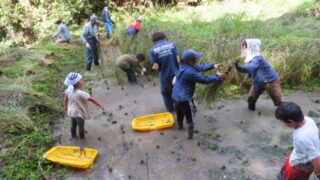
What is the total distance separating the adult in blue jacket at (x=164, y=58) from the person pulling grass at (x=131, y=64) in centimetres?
216

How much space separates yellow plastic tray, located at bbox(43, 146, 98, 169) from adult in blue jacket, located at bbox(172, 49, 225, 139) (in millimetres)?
1462

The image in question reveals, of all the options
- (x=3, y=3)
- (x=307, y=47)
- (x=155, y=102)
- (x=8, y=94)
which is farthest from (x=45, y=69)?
(x=3, y=3)

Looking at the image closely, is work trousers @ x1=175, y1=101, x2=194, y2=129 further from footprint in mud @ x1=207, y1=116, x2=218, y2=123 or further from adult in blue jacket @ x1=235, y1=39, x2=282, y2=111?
adult in blue jacket @ x1=235, y1=39, x2=282, y2=111

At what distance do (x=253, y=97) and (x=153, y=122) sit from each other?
180 cm

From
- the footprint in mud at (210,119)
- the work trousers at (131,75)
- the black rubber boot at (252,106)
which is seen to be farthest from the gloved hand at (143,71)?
the black rubber boot at (252,106)

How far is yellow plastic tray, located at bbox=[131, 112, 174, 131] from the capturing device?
5918 mm

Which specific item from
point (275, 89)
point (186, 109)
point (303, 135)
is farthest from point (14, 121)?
point (303, 135)

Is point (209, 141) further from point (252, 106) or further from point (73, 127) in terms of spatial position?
point (73, 127)

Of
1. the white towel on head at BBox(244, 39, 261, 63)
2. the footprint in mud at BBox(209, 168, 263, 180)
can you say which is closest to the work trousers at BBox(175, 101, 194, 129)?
the footprint in mud at BBox(209, 168, 263, 180)

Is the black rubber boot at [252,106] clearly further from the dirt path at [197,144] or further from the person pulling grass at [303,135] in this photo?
the person pulling grass at [303,135]

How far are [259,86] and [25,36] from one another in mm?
13079

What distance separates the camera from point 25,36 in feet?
53.1

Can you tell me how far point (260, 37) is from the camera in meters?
9.18

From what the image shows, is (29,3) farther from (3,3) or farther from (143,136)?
(143,136)
